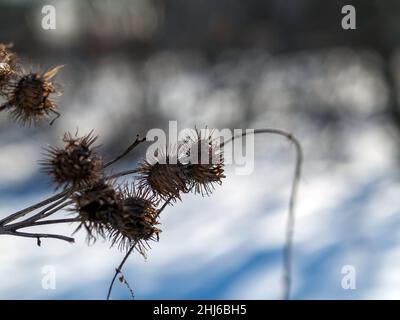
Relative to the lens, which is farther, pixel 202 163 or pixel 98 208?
pixel 202 163

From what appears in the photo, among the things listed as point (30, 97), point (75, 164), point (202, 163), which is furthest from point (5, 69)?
point (202, 163)

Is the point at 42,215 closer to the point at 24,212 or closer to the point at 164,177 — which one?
the point at 24,212

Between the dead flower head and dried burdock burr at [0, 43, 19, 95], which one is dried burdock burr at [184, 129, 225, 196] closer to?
the dead flower head

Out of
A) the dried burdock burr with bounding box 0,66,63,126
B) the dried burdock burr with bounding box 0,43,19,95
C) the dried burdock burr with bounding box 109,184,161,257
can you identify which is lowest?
the dried burdock burr with bounding box 109,184,161,257

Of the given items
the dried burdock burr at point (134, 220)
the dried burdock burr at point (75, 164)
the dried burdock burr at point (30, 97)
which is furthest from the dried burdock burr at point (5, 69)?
the dried burdock burr at point (134, 220)

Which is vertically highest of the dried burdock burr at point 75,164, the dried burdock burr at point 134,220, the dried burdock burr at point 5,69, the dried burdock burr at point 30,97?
the dried burdock burr at point 5,69

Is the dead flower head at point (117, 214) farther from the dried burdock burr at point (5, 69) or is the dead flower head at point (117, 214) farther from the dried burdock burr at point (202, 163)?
the dried burdock burr at point (5, 69)

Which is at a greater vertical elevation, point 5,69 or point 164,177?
point 5,69

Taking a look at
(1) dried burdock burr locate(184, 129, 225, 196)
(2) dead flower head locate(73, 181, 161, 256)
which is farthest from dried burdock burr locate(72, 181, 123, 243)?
(1) dried burdock burr locate(184, 129, 225, 196)
